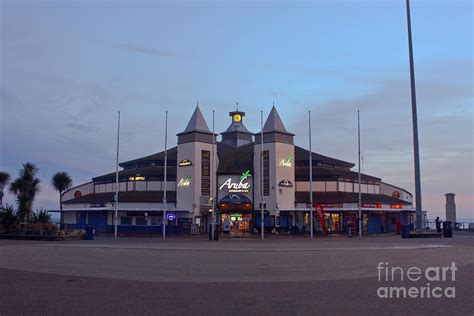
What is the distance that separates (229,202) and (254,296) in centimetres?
4724

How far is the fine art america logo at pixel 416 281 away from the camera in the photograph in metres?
13.7

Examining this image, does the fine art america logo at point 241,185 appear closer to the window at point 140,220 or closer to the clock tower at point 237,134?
the window at point 140,220

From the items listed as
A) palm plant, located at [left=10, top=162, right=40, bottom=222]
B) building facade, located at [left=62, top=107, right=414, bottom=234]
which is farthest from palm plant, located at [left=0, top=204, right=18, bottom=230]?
building facade, located at [left=62, top=107, right=414, bottom=234]

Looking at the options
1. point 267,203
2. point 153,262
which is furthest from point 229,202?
point 153,262

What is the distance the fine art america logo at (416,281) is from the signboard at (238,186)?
40.5 m

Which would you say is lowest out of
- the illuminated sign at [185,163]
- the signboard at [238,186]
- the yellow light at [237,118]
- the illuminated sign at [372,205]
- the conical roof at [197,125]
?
the illuminated sign at [372,205]

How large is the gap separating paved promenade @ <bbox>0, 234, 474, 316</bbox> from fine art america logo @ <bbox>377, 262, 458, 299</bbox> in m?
0.23

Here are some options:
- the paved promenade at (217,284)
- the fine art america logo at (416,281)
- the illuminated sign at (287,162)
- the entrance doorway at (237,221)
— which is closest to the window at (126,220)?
the entrance doorway at (237,221)

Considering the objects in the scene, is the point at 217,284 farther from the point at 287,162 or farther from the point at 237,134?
the point at 237,134

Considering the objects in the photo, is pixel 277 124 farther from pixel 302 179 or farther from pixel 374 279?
pixel 374 279

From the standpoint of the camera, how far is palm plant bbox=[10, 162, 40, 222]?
49438 mm

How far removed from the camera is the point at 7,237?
1784 inches

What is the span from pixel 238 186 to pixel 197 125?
8775mm

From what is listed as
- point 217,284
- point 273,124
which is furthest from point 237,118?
point 217,284
